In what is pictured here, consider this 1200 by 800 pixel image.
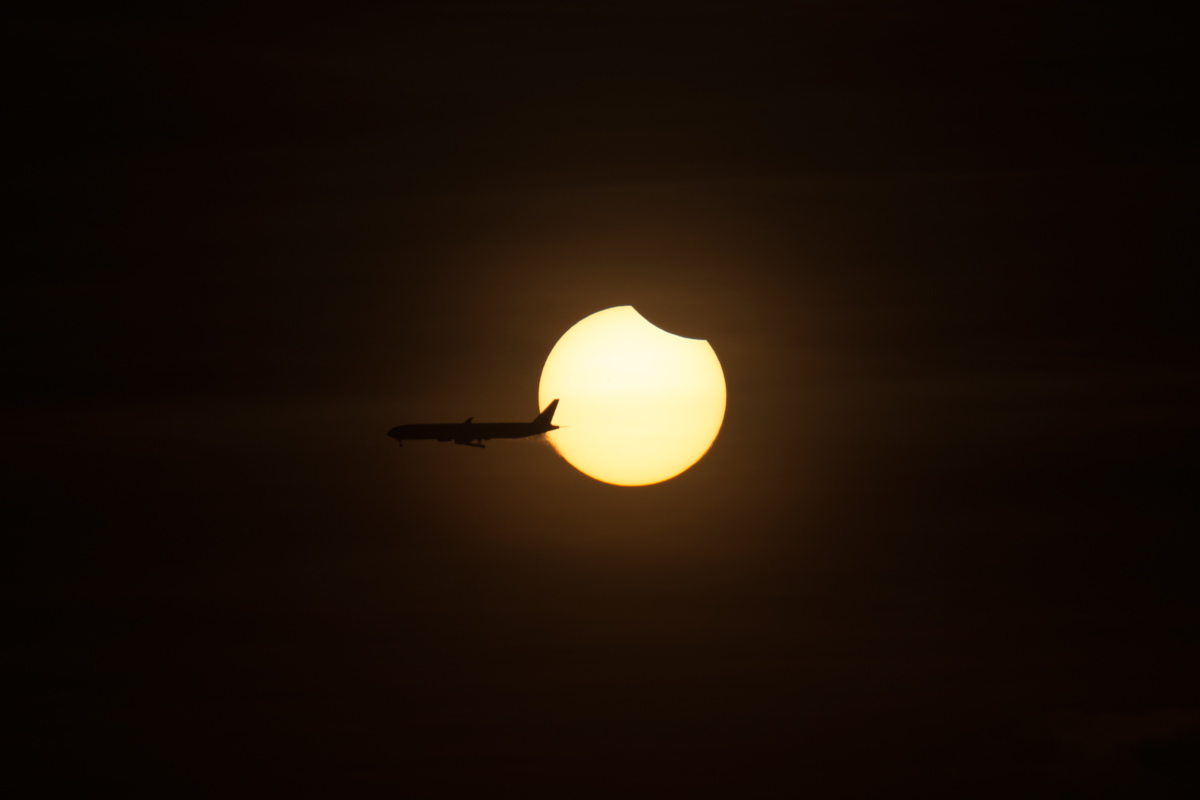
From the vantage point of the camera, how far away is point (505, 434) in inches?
1213

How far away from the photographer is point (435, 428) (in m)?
31.3

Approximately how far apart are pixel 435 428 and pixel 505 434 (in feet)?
8.86
